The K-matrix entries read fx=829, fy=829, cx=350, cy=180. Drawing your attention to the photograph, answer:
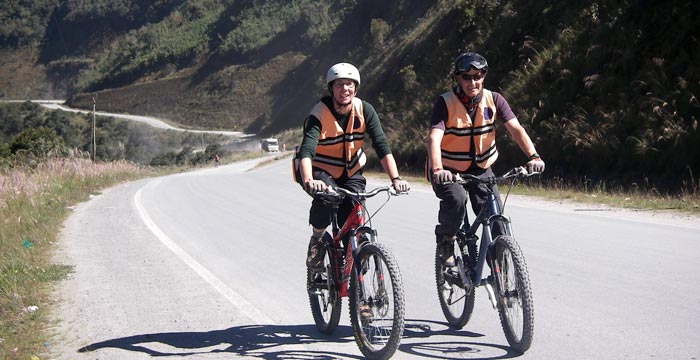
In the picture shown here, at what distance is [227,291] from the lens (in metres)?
8.22

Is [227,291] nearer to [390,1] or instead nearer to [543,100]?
[543,100]

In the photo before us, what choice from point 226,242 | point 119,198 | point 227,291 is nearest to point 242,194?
point 119,198

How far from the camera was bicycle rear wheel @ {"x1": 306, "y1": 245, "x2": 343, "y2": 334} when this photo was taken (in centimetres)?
611

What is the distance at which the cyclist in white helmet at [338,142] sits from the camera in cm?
582

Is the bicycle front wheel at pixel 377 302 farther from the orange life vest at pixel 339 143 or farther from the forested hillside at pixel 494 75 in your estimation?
the forested hillside at pixel 494 75

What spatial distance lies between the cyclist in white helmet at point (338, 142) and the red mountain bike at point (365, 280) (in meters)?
0.15

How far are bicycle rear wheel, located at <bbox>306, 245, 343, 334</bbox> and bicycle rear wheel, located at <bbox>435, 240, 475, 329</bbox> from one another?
806 mm

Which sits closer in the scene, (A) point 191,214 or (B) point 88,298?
(B) point 88,298

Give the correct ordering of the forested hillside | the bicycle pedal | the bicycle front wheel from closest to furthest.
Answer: the bicycle front wheel, the bicycle pedal, the forested hillside

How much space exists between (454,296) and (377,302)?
3.84ft

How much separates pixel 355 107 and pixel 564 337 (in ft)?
7.22

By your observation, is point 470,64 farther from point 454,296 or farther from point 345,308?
point 345,308

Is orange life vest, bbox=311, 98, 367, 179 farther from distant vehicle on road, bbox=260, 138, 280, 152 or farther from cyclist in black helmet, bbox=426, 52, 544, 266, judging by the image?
distant vehicle on road, bbox=260, 138, 280, 152

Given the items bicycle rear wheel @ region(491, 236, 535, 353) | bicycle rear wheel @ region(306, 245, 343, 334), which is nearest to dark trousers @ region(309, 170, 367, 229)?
bicycle rear wheel @ region(306, 245, 343, 334)
